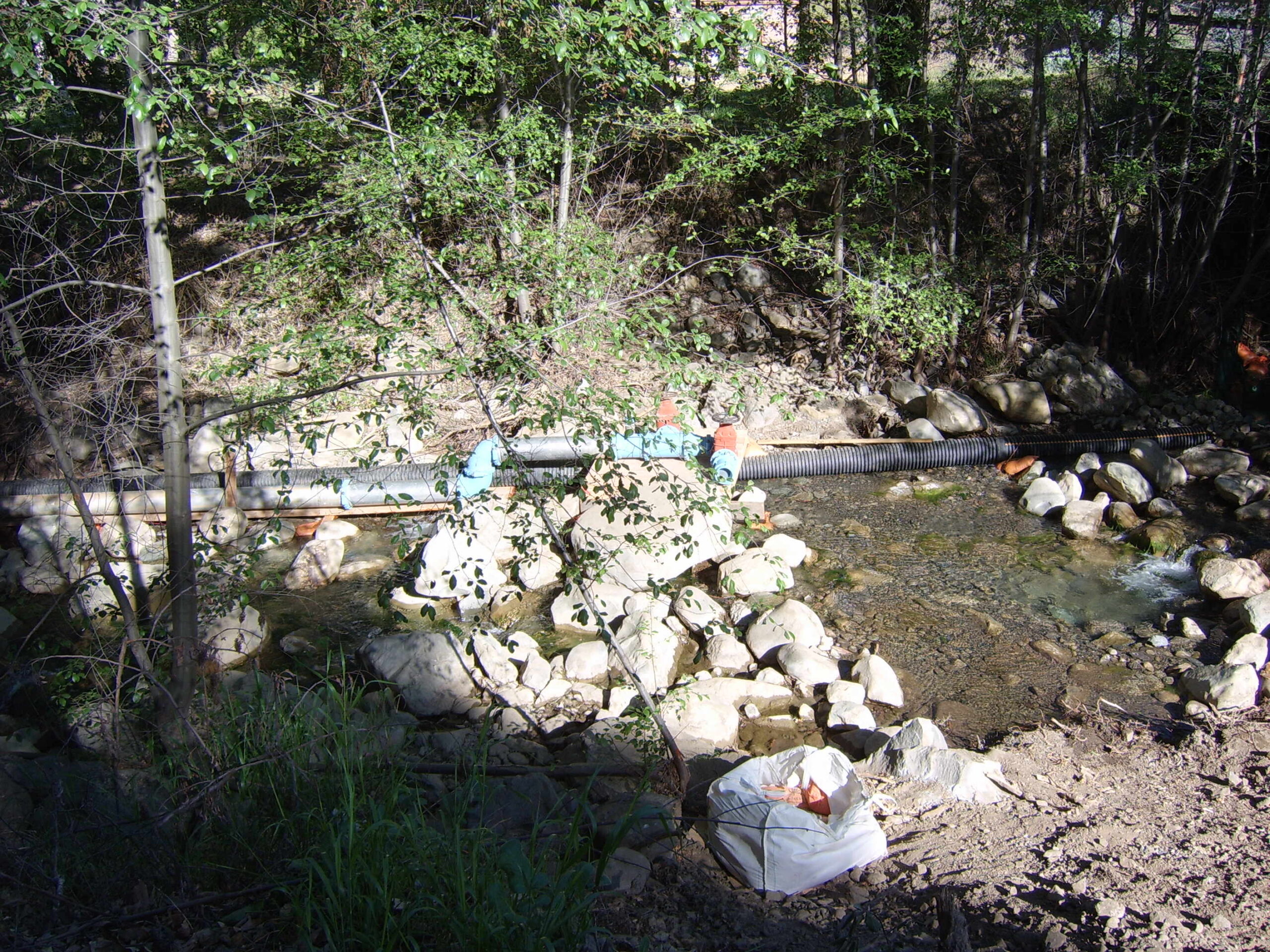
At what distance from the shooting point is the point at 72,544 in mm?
3109

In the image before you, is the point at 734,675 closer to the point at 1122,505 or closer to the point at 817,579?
the point at 817,579

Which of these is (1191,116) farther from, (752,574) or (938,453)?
(752,574)

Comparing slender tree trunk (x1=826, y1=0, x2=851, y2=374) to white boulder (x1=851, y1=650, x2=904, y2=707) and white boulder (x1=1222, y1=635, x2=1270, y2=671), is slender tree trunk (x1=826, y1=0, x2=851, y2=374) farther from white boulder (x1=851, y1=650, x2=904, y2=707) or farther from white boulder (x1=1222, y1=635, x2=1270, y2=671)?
white boulder (x1=1222, y1=635, x2=1270, y2=671)

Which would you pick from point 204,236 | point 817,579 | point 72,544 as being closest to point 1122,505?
point 817,579

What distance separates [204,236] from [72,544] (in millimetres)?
6762

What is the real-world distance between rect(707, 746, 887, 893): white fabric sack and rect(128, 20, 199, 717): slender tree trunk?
169 centimetres

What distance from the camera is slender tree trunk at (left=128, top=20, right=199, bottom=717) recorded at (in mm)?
2615

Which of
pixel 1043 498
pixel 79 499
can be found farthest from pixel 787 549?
pixel 79 499

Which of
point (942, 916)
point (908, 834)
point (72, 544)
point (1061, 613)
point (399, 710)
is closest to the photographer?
point (942, 916)

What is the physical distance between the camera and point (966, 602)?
510 centimetres

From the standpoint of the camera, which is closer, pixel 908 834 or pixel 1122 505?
pixel 908 834

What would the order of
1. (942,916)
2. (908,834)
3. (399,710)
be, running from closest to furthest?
(942,916) → (908,834) → (399,710)

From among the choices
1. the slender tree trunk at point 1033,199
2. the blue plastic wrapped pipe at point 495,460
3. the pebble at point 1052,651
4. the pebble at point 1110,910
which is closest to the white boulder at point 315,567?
the blue plastic wrapped pipe at point 495,460

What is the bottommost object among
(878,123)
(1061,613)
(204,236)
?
(1061,613)
